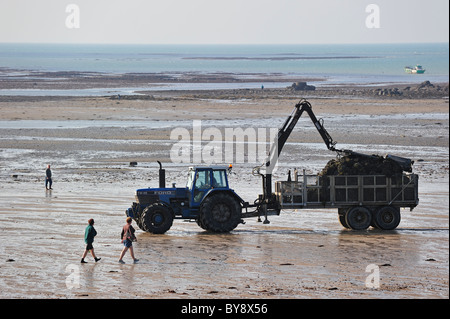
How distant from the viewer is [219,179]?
2355cm

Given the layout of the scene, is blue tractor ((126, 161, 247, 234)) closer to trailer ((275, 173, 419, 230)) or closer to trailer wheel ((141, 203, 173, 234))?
trailer wheel ((141, 203, 173, 234))

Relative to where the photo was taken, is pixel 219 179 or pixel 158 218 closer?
pixel 158 218

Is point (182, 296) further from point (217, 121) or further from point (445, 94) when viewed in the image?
point (445, 94)

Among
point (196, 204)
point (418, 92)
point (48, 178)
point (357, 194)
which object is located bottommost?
point (196, 204)

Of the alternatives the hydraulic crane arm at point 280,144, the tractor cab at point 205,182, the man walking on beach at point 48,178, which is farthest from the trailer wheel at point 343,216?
the man walking on beach at point 48,178

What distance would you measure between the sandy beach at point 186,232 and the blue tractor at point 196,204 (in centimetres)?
42

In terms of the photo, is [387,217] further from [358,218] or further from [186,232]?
[186,232]

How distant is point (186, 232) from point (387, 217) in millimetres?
6034

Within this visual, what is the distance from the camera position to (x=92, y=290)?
1689cm

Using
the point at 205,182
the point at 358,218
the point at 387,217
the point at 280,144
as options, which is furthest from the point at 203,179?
the point at 387,217

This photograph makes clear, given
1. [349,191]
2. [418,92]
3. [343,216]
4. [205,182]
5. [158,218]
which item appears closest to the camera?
[158,218]

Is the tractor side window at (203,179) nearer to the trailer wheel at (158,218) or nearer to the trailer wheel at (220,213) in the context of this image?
the trailer wheel at (220,213)
